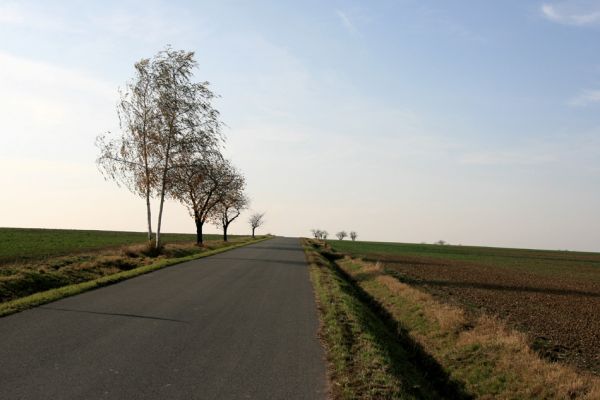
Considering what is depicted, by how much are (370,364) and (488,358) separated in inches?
155

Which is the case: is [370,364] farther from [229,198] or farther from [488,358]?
[229,198]

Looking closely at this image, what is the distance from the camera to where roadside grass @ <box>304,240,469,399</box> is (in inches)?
286

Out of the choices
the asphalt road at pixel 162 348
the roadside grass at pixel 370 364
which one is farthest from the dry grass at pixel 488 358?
the asphalt road at pixel 162 348

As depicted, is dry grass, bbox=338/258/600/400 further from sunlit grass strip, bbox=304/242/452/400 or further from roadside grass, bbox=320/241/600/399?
sunlit grass strip, bbox=304/242/452/400

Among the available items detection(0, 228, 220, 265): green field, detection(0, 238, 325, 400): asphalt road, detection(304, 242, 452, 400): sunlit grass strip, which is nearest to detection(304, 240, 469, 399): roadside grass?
detection(304, 242, 452, 400): sunlit grass strip

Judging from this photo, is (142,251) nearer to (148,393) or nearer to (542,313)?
(542,313)

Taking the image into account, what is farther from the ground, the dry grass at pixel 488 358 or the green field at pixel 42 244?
the green field at pixel 42 244

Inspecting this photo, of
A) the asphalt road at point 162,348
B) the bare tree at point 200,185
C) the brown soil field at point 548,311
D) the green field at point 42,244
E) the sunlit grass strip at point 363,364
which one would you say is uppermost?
the bare tree at point 200,185

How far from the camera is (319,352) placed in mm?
9148

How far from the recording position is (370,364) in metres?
8.50

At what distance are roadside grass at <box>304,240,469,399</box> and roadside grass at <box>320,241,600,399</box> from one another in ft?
1.36

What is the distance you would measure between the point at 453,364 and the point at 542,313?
9.23m

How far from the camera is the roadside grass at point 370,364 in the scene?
7.27 meters

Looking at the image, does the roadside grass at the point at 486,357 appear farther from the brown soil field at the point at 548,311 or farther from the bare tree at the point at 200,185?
the bare tree at the point at 200,185
